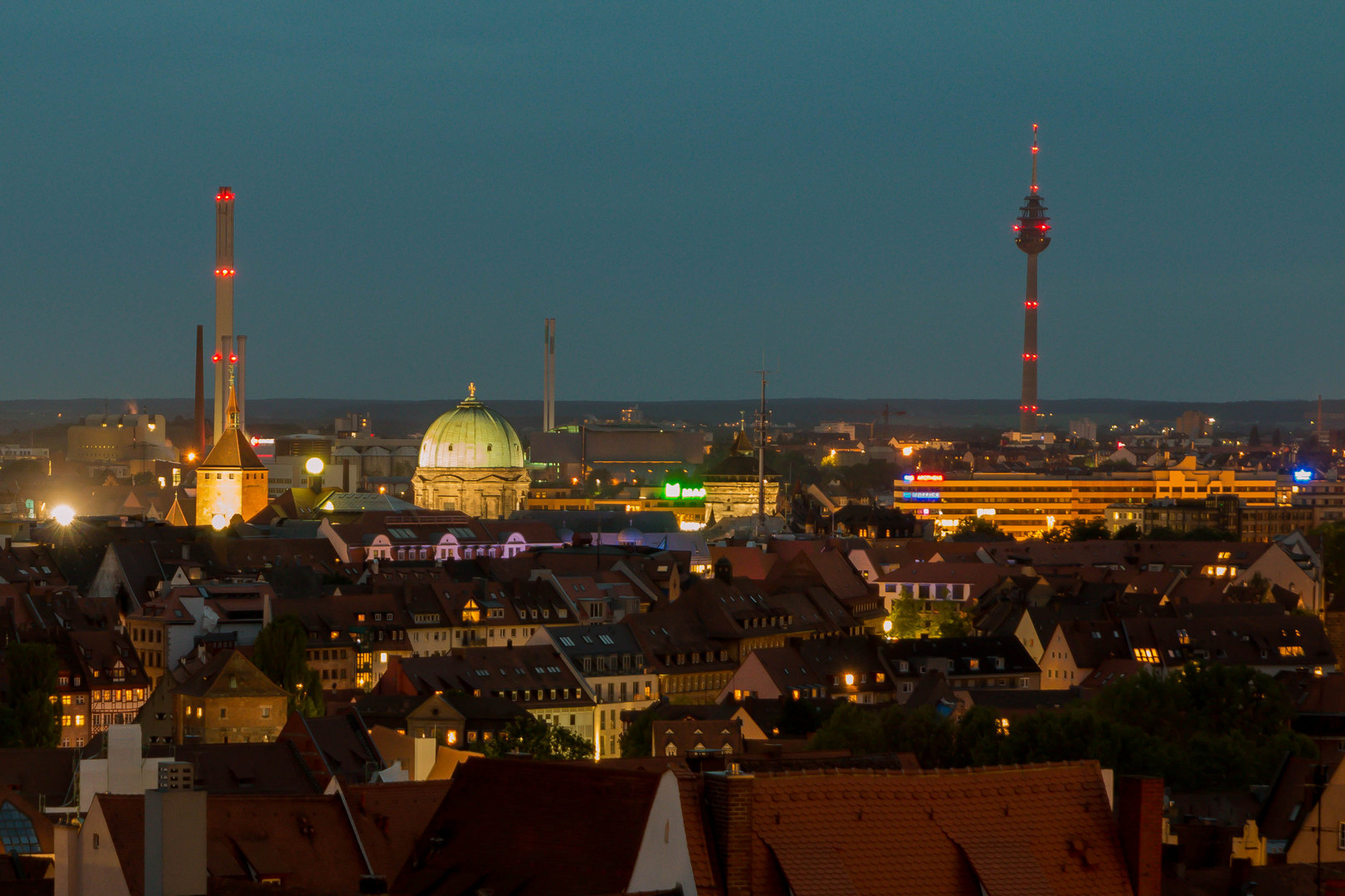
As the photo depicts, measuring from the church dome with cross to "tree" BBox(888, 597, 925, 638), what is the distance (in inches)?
2953

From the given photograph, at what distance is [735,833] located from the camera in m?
20.3

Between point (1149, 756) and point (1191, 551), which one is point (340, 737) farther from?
point (1191, 551)

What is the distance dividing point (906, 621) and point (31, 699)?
45.8 metres

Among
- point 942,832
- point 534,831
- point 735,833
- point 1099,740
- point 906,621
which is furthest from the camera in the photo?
point 906,621

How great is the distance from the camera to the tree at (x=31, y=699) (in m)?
71.1

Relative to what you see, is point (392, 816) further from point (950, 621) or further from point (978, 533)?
point (978, 533)

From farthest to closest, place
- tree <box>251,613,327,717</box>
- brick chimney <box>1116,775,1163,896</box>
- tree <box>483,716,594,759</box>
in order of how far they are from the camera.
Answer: tree <box>251,613,327,717</box>, tree <box>483,716,594,759</box>, brick chimney <box>1116,775,1163,896</box>

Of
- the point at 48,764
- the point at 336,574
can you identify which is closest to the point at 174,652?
the point at 336,574

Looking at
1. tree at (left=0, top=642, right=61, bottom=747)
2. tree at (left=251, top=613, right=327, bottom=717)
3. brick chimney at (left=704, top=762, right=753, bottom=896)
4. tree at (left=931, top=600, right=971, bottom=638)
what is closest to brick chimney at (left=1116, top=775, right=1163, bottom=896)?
brick chimney at (left=704, top=762, right=753, bottom=896)

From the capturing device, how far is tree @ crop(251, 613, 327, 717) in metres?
79.4

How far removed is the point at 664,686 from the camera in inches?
3565

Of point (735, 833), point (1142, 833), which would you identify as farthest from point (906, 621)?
point (735, 833)

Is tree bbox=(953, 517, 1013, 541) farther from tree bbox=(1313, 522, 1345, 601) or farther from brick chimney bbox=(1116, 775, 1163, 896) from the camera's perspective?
brick chimney bbox=(1116, 775, 1163, 896)

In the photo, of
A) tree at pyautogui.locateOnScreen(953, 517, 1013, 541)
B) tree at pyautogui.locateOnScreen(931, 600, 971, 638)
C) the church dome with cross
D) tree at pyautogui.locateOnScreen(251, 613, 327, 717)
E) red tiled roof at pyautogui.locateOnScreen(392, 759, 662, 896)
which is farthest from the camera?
the church dome with cross
